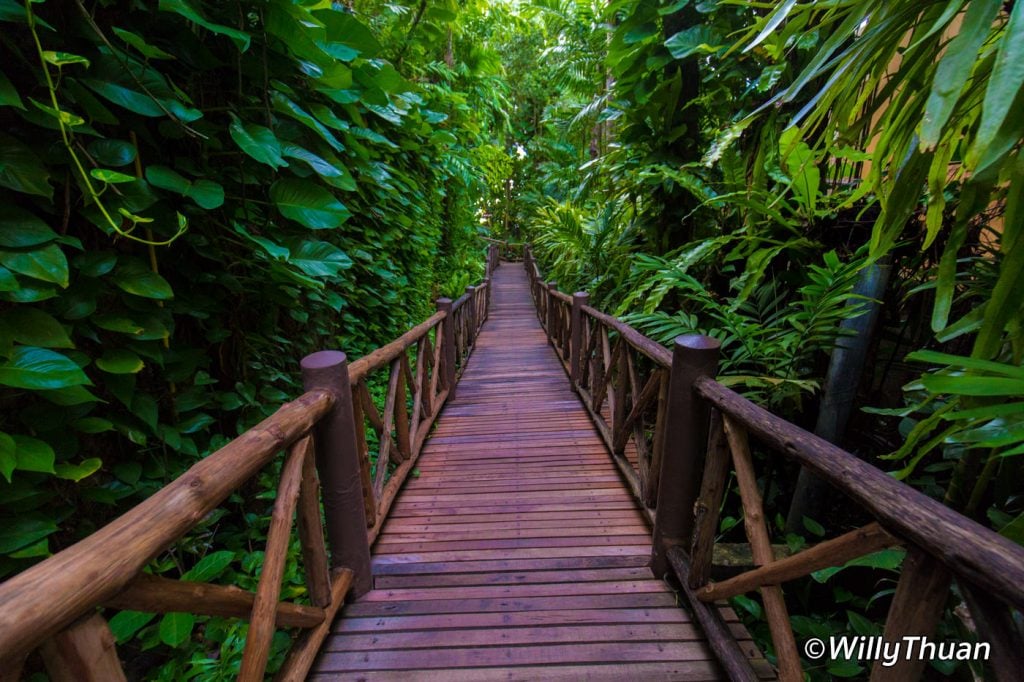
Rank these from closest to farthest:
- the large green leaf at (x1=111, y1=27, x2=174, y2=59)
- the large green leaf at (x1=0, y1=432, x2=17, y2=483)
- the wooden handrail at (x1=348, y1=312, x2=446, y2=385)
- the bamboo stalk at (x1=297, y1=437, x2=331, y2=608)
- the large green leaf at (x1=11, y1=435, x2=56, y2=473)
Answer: the large green leaf at (x1=0, y1=432, x2=17, y2=483) → the large green leaf at (x1=11, y1=435, x2=56, y2=473) → the large green leaf at (x1=111, y1=27, x2=174, y2=59) → the bamboo stalk at (x1=297, y1=437, x2=331, y2=608) → the wooden handrail at (x1=348, y1=312, x2=446, y2=385)

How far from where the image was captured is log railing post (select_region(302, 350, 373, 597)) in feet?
5.24

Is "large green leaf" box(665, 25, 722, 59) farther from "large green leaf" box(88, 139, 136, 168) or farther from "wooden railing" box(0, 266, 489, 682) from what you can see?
"large green leaf" box(88, 139, 136, 168)

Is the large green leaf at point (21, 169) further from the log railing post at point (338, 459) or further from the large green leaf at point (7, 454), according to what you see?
the log railing post at point (338, 459)

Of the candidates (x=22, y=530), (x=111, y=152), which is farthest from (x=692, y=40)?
(x=22, y=530)

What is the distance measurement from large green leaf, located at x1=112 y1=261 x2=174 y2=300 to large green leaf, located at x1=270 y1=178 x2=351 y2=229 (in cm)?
53

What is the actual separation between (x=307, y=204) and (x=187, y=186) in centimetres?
43

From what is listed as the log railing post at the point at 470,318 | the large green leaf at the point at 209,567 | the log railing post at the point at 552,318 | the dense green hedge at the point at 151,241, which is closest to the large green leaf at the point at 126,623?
the dense green hedge at the point at 151,241

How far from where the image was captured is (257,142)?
5.12 ft

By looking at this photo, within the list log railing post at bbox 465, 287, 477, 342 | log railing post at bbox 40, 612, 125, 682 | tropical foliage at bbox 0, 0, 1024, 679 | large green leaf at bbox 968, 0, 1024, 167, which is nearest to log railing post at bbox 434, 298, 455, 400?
tropical foliage at bbox 0, 0, 1024, 679

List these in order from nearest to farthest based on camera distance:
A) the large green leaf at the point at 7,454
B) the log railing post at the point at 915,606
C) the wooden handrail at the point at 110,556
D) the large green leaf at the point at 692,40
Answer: the wooden handrail at the point at 110,556
the log railing post at the point at 915,606
the large green leaf at the point at 7,454
the large green leaf at the point at 692,40

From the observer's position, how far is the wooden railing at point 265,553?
0.61m

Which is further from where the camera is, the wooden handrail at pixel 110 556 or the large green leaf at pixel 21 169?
the large green leaf at pixel 21 169

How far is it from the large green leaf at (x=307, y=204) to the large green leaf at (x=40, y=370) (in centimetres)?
89

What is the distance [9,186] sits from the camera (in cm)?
103
